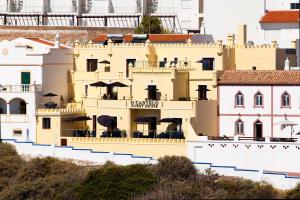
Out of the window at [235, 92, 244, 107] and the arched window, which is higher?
the window at [235, 92, 244, 107]

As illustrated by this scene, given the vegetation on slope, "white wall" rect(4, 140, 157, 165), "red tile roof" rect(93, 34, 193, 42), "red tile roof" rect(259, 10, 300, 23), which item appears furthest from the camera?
"red tile roof" rect(259, 10, 300, 23)

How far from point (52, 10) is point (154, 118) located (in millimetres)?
27604

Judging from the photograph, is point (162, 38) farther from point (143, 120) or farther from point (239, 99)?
point (143, 120)

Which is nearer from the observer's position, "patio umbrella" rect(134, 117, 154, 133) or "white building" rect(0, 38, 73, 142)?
"patio umbrella" rect(134, 117, 154, 133)

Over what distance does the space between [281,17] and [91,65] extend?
12.3 meters

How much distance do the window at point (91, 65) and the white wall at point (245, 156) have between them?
9996mm

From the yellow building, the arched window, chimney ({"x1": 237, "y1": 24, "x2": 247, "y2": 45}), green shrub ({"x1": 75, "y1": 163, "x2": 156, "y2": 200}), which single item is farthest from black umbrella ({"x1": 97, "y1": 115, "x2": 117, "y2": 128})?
chimney ({"x1": 237, "y1": 24, "x2": 247, "y2": 45})

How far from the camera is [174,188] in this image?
261 feet

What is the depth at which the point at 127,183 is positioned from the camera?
81.5 metres

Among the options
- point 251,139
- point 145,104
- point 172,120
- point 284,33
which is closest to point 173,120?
point 172,120

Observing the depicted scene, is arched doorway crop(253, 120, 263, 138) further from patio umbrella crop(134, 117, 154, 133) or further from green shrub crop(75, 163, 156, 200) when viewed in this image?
green shrub crop(75, 163, 156, 200)

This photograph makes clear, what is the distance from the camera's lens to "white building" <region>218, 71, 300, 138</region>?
88.1 m

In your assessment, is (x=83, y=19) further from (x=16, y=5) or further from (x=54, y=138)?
(x=54, y=138)

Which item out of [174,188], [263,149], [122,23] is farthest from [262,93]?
[122,23]
